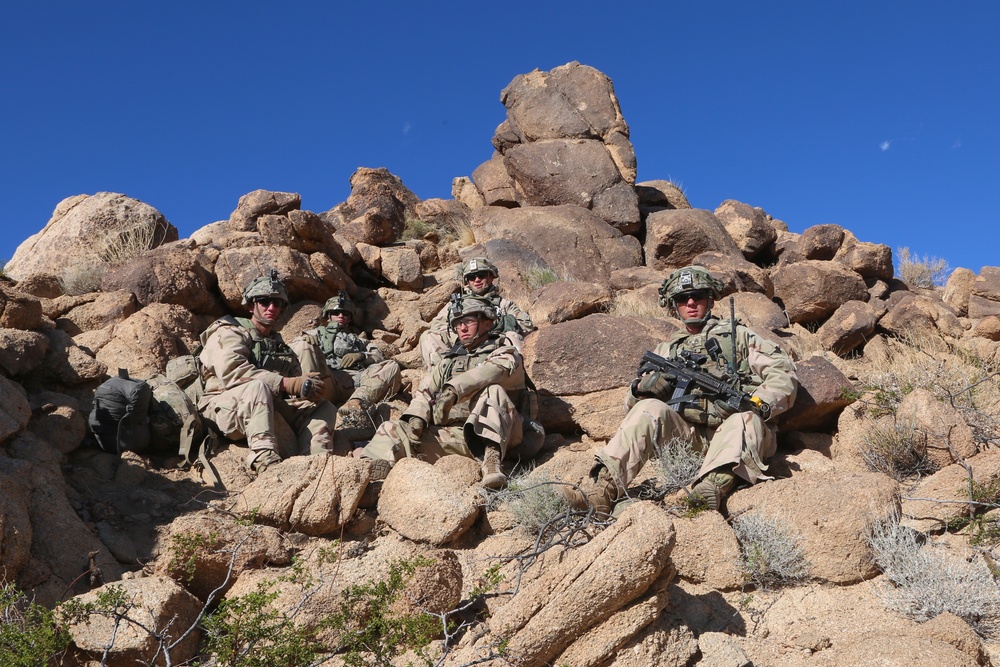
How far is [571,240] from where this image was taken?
1249 centimetres

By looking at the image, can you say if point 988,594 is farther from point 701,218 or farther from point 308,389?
point 701,218

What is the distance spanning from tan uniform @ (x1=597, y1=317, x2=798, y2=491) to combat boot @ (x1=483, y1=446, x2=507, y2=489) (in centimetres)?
71

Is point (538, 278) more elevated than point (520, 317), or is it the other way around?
point (538, 278)

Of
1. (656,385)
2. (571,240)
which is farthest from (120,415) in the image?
(571,240)

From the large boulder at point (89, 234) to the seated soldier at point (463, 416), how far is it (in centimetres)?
560

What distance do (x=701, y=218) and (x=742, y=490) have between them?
767 centimetres

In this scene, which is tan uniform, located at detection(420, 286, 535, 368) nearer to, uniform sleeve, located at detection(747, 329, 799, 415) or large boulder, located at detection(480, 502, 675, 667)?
uniform sleeve, located at detection(747, 329, 799, 415)

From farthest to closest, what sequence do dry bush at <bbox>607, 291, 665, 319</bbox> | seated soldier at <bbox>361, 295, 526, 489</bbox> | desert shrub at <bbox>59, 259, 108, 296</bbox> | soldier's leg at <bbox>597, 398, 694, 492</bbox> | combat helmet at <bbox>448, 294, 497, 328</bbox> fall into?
desert shrub at <bbox>59, 259, 108, 296</bbox> < dry bush at <bbox>607, 291, 665, 319</bbox> < combat helmet at <bbox>448, 294, 497, 328</bbox> < seated soldier at <bbox>361, 295, 526, 489</bbox> < soldier's leg at <bbox>597, 398, 694, 492</bbox>

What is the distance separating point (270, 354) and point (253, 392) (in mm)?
684

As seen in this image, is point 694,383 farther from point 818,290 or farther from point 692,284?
point 818,290

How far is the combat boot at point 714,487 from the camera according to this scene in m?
5.62

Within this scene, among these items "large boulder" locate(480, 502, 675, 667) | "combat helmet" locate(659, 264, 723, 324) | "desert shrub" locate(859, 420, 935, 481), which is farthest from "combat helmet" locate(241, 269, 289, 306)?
"desert shrub" locate(859, 420, 935, 481)

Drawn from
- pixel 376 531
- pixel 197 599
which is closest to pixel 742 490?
pixel 376 531

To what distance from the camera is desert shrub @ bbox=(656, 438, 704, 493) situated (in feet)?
19.3
